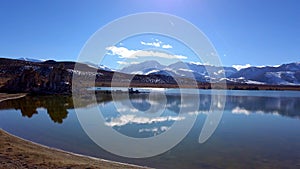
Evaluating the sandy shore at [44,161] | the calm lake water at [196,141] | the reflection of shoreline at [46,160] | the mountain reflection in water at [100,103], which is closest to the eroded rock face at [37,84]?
the mountain reflection in water at [100,103]

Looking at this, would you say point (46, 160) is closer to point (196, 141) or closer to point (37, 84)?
point (196, 141)

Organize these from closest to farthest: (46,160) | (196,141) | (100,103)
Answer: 1. (46,160)
2. (196,141)
3. (100,103)

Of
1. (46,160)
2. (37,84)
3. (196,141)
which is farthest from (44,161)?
(37,84)

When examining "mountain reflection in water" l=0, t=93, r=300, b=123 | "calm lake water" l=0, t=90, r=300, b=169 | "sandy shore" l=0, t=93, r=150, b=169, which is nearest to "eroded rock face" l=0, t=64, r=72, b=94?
"mountain reflection in water" l=0, t=93, r=300, b=123

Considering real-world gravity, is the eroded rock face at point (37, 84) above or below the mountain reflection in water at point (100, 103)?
above

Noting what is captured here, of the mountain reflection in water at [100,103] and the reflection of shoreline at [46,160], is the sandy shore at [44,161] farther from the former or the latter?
the mountain reflection in water at [100,103]

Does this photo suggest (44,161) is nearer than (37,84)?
Yes

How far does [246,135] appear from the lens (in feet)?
56.4

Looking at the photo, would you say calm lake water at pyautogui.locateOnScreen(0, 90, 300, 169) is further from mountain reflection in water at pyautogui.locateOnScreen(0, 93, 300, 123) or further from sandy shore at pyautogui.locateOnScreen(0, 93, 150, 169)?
mountain reflection in water at pyautogui.locateOnScreen(0, 93, 300, 123)

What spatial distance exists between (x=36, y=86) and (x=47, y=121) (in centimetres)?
3445

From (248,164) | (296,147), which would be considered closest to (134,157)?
(248,164)

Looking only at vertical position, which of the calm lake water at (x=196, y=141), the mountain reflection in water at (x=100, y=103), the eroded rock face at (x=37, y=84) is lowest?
the calm lake water at (x=196, y=141)

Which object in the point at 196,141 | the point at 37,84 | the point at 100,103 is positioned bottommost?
the point at 196,141

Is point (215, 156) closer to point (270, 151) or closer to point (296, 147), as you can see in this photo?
point (270, 151)
